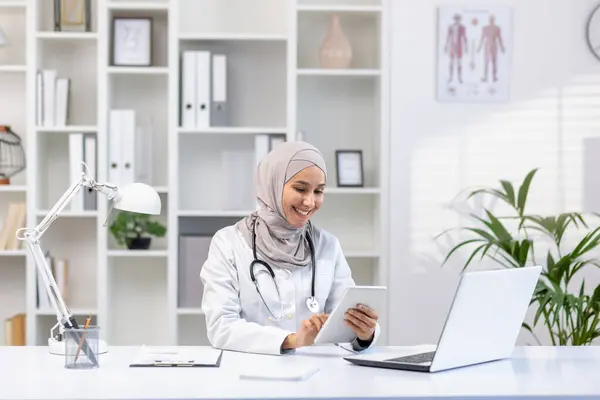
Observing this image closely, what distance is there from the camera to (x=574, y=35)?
4227 mm

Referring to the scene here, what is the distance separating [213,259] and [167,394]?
89 centimetres

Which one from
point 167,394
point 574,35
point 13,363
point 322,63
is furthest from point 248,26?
point 167,394

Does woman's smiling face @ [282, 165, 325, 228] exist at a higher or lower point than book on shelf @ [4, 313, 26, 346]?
higher

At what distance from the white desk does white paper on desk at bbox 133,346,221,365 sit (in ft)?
0.11

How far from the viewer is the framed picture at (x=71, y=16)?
4.30 m

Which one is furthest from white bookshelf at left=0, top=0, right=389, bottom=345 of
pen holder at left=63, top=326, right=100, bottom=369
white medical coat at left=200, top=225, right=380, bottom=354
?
pen holder at left=63, top=326, right=100, bottom=369

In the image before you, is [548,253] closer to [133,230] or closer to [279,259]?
[279,259]

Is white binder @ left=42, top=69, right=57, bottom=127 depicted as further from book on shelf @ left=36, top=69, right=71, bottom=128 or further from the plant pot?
the plant pot

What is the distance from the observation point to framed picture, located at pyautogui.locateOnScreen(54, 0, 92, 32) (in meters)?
4.30

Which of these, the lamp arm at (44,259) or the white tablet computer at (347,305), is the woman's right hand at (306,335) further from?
the lamp arm at (44,259)

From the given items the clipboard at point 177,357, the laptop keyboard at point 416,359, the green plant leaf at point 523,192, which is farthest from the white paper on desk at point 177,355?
the green plant leaf at point 523,192

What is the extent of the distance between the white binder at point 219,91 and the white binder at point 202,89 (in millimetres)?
31

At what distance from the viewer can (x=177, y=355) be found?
7.42 feet

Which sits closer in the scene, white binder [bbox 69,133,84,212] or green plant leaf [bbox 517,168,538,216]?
green plant leaf [bbox 517,168,538,216]
